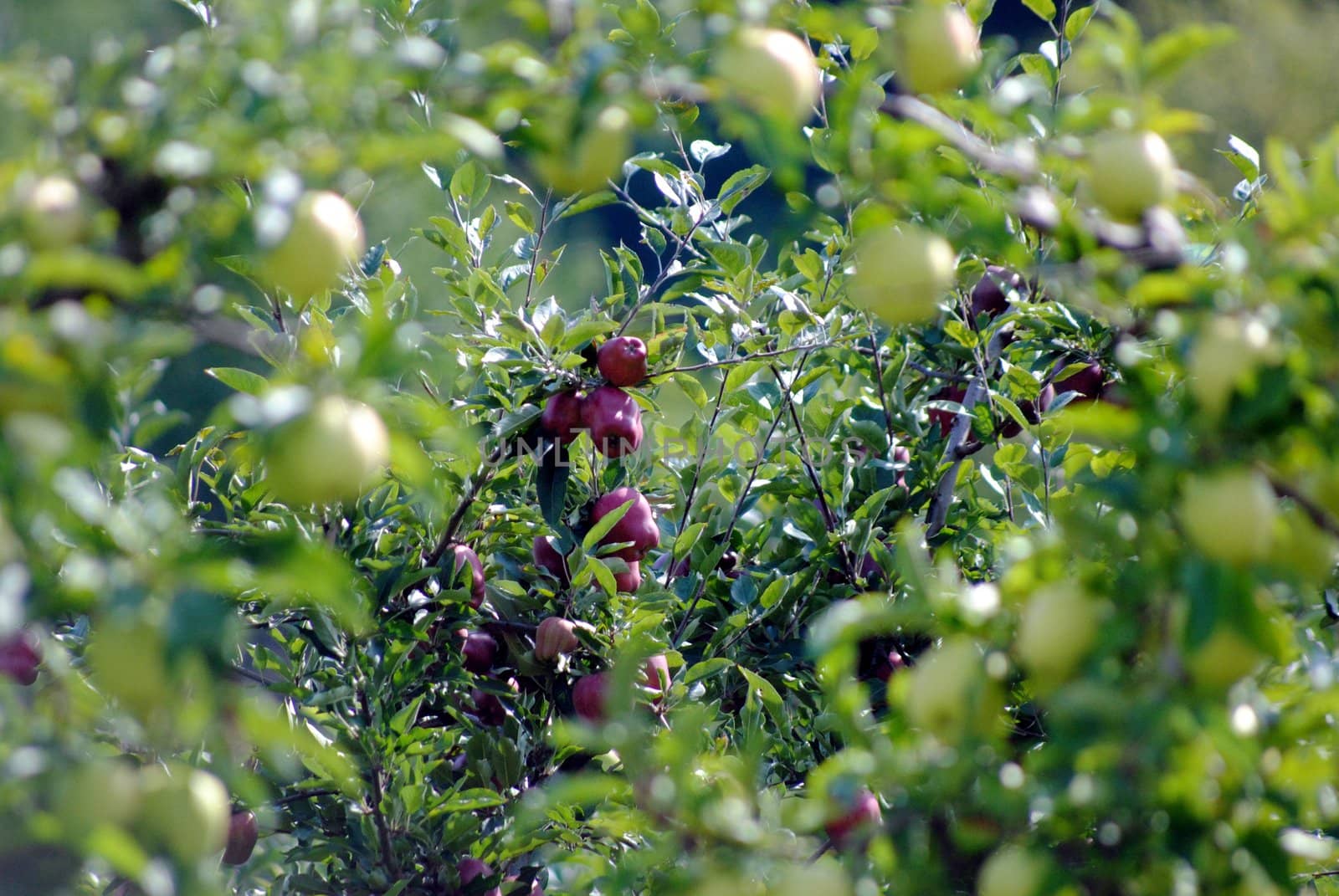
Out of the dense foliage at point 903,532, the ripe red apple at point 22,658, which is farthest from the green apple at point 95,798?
the ripe red apple at point 22,658

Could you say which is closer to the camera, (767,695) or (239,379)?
(239,379)

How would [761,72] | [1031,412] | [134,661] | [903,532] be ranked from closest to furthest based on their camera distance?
[134,661] → [761,72] → [903,532] → [1031,412]

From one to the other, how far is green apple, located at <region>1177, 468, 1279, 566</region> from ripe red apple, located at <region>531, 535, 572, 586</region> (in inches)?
29.6

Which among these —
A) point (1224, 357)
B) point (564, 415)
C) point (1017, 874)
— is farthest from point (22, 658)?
point (1224, 357)

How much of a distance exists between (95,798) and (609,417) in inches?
27.9

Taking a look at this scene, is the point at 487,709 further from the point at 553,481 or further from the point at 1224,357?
the point at 1224,357

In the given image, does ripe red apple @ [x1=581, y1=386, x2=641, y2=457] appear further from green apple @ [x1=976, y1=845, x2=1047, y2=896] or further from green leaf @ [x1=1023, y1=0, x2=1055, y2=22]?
green apple @ [x1=976, y1=845, x2=1047, y2=896]

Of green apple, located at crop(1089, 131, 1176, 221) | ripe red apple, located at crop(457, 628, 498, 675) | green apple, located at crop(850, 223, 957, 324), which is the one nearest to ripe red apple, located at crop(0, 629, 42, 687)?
ripe red apple, located at crop(457, 628, 498, 675)

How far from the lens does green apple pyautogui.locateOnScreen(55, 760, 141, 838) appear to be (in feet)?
1.55

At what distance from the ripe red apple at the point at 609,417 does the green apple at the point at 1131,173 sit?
0.63 m

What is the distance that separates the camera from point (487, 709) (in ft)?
4.03

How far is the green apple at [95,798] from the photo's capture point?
0.47m

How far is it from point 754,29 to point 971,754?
343 mm

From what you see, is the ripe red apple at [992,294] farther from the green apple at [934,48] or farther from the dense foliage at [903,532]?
the green apple at [934,48]
